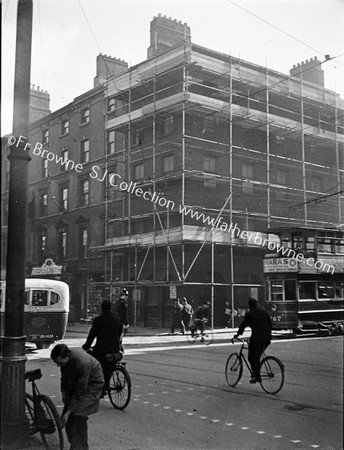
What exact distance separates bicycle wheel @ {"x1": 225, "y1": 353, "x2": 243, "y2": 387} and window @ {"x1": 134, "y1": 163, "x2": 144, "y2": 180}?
3224 mm

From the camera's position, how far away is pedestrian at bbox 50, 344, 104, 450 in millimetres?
4836

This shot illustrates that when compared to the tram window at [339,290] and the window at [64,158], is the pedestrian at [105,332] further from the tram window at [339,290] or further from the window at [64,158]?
the tram window at [339,290]

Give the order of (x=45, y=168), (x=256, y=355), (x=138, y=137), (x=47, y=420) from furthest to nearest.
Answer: (x=138, y=137) < (x=256, y=355) < (x=45, y=168) < (x=47, y=420)

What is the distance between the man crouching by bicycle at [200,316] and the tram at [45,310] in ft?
5.97

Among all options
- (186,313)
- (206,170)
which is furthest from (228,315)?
(206,170)

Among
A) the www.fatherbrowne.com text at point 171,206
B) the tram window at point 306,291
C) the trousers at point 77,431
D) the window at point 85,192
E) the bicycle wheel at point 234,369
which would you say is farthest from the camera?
the bicycle wheel at point 234,369

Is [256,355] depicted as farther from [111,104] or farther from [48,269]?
[111,104]

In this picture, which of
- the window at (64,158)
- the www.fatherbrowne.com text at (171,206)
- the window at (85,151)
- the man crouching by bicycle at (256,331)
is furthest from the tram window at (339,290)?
the window at (64,158)

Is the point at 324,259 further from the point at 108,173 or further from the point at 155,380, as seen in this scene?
the point at 155,380

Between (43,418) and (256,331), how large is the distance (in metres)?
3.51

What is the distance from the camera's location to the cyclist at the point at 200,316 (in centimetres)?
675

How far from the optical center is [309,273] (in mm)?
6285

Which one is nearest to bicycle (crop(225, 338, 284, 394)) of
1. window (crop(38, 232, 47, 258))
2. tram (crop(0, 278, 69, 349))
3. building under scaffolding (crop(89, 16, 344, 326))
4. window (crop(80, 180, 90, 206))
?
building under scaffolding (crop(89, 16, 344, 326))

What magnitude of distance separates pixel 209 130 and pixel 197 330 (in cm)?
309
